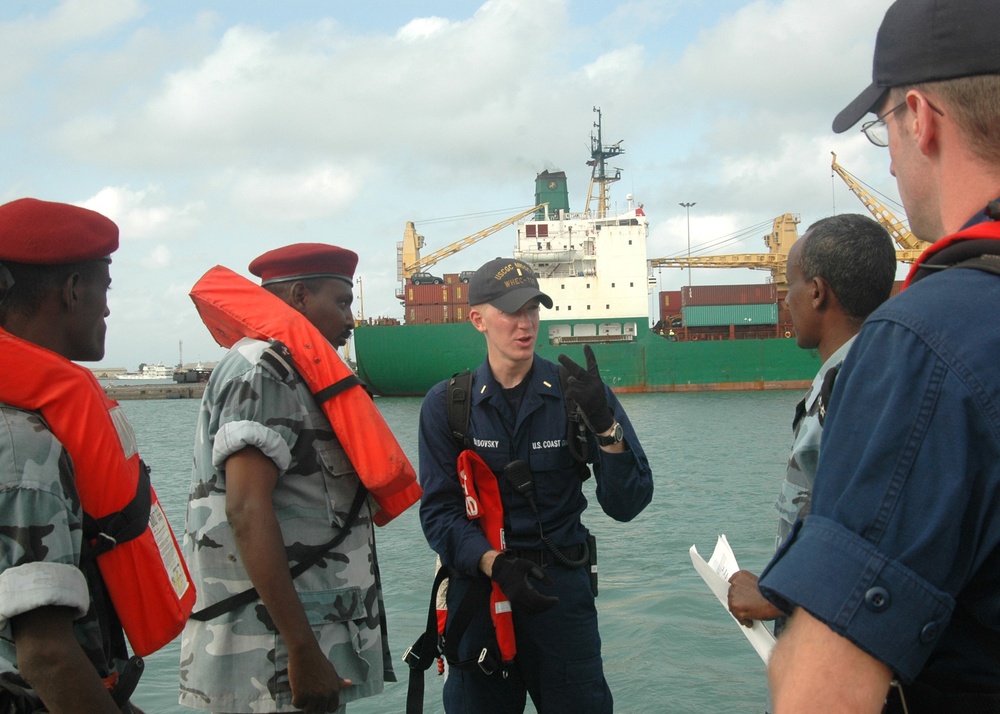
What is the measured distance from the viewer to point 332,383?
235 cm

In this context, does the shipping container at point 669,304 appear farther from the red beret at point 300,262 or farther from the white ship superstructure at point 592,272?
the red beret at point 300,262

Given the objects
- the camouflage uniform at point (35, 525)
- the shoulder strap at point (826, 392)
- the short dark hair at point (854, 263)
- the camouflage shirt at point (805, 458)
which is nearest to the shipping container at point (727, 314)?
the short dark hair at point (854, 263)

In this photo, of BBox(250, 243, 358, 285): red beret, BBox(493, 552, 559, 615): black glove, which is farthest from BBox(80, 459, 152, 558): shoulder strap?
BBox(493, 552, 559, 615): black glove

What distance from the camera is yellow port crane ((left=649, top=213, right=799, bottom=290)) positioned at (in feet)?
123

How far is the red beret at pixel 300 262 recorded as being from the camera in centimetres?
258

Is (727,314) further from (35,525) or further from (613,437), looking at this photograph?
(35,525)

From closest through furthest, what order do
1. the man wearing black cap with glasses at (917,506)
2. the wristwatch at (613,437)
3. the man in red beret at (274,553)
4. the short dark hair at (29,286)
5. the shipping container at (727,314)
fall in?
the man wearing black cap with glasses at (917,506) < the short dark hair at (29,286) < the man in red beret at (274,553) < the wristwatch at (613,437) < the shipping container at (727,314)

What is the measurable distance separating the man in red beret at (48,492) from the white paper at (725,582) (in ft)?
4.71

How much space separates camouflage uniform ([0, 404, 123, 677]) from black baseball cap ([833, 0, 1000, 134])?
1649 mm

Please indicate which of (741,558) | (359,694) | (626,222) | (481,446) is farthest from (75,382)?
(626,222)

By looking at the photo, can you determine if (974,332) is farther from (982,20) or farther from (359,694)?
(359,694)

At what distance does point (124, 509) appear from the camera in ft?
5.77

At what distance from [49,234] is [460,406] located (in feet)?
4.92

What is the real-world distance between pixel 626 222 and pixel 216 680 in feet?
116
